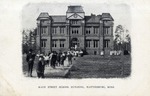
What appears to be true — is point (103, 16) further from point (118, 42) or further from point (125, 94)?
point (125, 94)

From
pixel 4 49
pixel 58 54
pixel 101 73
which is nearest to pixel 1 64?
pixel 4 49

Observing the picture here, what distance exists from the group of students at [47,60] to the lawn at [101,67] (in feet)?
0.09

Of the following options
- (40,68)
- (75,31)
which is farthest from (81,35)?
(40,68)

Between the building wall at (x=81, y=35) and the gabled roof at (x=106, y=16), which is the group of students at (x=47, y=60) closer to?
the building wall at (x=81, y=35)

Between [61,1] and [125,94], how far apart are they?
269 mm

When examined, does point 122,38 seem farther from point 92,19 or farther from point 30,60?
point 30,60

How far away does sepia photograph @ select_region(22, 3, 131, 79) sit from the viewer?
3.50ft

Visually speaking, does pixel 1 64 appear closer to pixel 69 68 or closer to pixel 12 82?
pixel 12 82

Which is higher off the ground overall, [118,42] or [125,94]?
[118,42]

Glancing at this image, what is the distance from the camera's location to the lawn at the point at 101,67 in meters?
1.07

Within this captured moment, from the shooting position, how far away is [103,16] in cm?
107

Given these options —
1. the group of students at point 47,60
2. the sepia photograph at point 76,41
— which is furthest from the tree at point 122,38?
the group of students at point 47,60

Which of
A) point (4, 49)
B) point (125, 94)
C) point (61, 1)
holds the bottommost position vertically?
point (125, 94)

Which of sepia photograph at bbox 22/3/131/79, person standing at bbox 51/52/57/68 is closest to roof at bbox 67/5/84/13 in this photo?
sepia photograph at bbox 22/3/131/79
